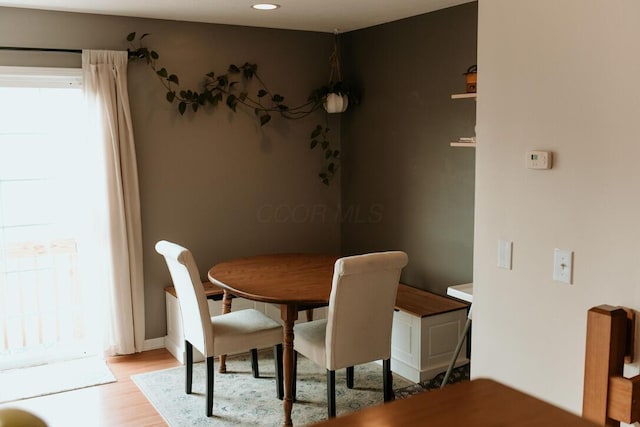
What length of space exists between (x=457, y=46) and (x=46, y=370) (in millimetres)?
3358

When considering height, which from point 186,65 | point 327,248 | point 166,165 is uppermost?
point 186,65

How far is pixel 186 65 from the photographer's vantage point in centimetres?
462

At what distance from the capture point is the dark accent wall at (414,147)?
4.18 m

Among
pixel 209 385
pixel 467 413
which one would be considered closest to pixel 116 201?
pixel 209 385

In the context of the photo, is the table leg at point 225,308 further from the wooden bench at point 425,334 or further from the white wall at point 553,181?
the white wall at point 553,181

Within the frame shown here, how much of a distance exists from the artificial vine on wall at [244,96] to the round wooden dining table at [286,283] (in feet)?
3.57

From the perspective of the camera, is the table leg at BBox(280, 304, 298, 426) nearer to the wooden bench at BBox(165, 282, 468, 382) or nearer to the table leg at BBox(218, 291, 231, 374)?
the table leg at BBox(218, 291, 231, 374)

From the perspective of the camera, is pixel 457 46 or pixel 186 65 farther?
pixel 186 65

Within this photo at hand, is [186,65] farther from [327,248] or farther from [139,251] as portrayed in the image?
[327,248]

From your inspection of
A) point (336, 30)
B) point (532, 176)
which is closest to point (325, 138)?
point (336, 30)

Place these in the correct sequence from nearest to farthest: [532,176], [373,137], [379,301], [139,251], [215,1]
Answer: [532,176] → [379,301] → [215,1] → [139,251] → [373,137]

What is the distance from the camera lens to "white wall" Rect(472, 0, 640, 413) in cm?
204

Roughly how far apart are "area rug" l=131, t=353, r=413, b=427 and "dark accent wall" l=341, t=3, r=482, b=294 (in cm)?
93

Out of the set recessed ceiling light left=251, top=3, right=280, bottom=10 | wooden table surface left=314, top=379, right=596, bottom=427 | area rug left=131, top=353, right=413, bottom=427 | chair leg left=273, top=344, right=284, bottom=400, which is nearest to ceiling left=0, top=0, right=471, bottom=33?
recessed ceiling light left=251, top=3, right=280, bottom=10
